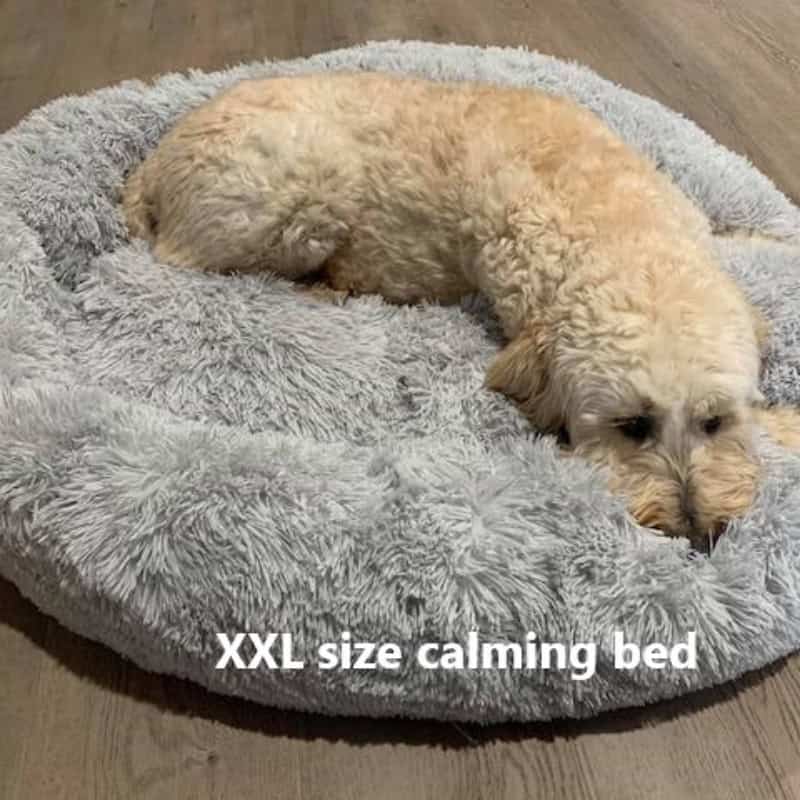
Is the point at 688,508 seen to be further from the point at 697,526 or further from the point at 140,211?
the point at 140,211

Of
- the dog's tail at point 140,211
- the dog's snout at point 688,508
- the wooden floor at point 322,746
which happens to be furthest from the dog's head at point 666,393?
the dog's tail at point 140,211

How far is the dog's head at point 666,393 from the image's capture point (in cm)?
166

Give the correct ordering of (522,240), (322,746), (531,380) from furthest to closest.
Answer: (522,240) → (531,380) → (322,746)

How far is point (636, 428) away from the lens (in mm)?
1717

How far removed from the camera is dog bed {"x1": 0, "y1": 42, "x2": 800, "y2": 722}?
62.4 inches

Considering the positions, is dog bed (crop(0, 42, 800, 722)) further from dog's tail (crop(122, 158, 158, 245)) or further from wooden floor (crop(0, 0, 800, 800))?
dog's tail (crop(122, 158, 158, 245))

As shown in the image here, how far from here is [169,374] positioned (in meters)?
2.14

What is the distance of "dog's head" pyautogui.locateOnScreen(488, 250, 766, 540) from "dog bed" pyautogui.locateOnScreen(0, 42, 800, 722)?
0.05 m

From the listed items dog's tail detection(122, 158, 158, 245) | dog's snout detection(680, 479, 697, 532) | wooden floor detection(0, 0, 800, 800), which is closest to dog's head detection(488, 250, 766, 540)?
dog's snout detection(680, 479, 697, 532)

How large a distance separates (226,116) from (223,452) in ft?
2.92

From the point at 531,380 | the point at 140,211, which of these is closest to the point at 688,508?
the point at 531,380

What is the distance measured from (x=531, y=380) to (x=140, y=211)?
1.11 m

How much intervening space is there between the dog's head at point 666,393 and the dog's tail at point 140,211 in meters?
1.11

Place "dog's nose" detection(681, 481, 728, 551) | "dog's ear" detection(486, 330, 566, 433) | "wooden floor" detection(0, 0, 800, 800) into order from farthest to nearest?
"dog's ear" detection(486, 330, 566, 433)
"dog's nose" detection(681, 481, 728, 551)
"wooden floor" detection(0, 0, 800, 800)
